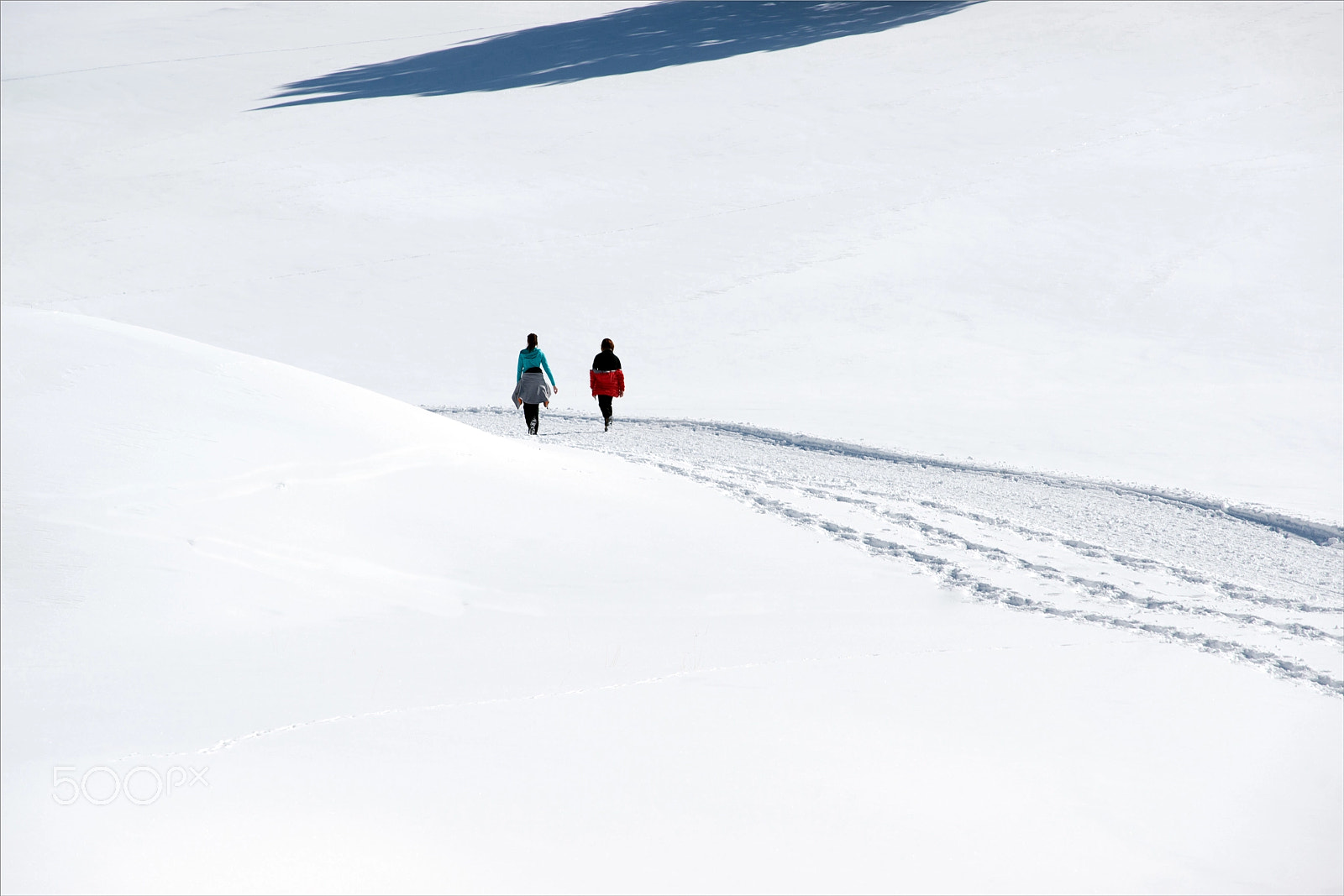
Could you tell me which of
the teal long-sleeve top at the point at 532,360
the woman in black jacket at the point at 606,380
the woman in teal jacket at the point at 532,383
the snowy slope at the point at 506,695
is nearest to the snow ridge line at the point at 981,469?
the woman in black jacket at the point at 606,380

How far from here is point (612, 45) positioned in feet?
112

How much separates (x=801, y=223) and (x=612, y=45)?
1609cm

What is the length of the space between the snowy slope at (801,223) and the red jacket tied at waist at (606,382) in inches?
40.8

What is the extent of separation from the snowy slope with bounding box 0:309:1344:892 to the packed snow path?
50 cm

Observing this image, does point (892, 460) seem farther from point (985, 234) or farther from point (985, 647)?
point (985, 234)

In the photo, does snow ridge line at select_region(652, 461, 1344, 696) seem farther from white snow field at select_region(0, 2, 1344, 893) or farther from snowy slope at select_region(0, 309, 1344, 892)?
snowy slope at select_region(0, 309, 1344, 892)

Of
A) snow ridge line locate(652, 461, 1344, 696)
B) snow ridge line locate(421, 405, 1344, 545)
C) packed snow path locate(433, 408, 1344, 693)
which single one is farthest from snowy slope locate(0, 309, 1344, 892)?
snow ridge line locate(421, 405, 1344, 545)

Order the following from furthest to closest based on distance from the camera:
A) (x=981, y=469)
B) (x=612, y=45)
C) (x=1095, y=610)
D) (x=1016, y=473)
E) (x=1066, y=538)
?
1. (x=612, y=45)
2. (x=981, y=469)
3. (x=1016, y=473)
4. (x=1066, y=538)
5. (x=1095, y=610)

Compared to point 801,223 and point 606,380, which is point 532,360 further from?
point 801,223

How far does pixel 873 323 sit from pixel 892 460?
18.9ft

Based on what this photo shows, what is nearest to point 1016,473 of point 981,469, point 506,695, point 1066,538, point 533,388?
point 981,469

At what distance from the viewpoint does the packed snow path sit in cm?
734

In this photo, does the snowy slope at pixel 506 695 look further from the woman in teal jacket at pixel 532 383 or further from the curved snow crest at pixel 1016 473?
the woman in teal jacket at pixel 532 383

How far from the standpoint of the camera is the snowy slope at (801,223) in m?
14.7
